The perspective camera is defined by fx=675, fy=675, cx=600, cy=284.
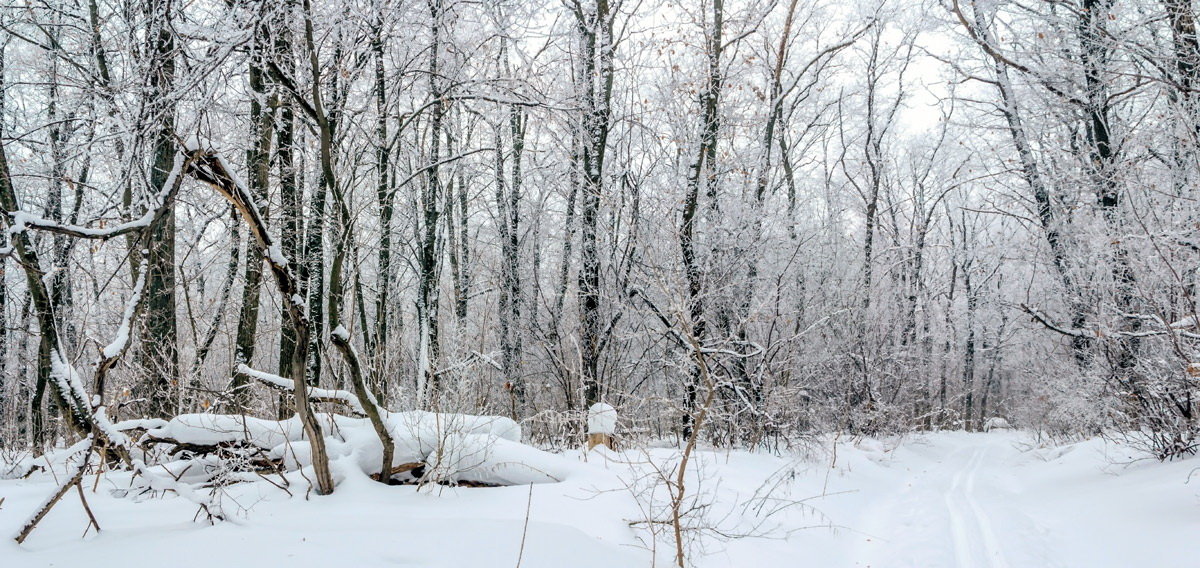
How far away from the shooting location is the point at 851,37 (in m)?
15.8

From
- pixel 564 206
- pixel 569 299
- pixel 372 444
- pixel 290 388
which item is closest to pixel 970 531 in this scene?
pixel 372 444

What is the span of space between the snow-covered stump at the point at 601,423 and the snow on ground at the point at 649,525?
26cm

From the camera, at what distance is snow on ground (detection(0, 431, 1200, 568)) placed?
10.5 ft

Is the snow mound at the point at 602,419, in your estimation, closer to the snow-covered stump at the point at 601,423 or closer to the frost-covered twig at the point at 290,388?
the snow-covered stump at the point at 601,423

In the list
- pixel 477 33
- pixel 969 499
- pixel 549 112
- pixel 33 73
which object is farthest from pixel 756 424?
pixel 33 73

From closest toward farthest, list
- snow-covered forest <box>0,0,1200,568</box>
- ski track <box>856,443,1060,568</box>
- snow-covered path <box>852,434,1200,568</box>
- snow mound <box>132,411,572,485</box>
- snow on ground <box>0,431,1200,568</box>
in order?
snow on ground <box>0,431,1200,568</box> < snow-covered forest <box>0,0,1200,568</box> < snow mound <box>132,411,572,485</box> < snow-covered path <box>852,434,1200,568</box> < ski track <box>856,443,1060,568</box>

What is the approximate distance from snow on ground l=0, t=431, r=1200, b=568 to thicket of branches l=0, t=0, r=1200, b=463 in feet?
2.00

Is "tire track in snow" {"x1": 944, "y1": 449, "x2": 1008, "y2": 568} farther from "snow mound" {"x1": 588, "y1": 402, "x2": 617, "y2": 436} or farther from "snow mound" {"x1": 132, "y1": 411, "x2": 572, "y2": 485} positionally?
"snow mound" {"x1": 132, "y1": 411, "x2": 572, "y2": 485}

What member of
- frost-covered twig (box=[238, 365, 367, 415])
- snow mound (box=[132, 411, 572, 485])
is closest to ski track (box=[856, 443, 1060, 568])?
snow mound (box=[132, 411, 572, 485])

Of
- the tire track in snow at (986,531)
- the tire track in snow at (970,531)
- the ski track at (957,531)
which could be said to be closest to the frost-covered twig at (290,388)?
the ski track at (957,531)

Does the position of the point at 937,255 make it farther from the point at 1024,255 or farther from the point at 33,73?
the point at 33,73

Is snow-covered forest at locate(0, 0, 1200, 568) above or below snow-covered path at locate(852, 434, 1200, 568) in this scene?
above

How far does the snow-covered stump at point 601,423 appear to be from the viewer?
21.0ft

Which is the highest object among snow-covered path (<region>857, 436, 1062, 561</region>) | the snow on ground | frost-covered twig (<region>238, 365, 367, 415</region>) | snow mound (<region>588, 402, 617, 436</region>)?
frost-covered twig (<region>238, 365, 367, 415</region>)
